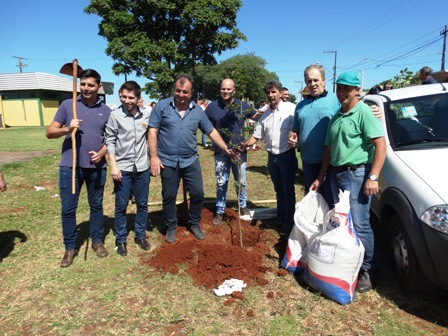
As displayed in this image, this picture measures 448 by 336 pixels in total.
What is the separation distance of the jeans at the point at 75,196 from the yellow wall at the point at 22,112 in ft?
119

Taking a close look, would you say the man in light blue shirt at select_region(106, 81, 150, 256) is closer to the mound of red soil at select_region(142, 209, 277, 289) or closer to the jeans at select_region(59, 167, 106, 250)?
the jeans at select_region(59, 167, 106, 250)

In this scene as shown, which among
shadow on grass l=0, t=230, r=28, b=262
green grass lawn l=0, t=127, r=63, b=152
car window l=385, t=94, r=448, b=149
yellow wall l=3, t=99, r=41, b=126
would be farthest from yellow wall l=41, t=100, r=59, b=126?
car window l=385, t=94, r=448, b=149

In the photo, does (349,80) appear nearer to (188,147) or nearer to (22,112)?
(188,147)

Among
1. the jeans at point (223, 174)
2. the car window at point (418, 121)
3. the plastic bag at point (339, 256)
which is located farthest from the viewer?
the jeans at point (223, 174)

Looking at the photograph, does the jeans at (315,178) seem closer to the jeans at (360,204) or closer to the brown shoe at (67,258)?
the jeans at (360,204)

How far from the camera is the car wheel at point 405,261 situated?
2.74 metres

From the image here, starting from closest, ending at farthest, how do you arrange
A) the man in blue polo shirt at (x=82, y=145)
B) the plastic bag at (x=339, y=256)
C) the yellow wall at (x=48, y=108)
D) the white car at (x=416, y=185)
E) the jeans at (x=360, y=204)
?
the white car at (x=416, y=185)
the plastic bag at (x=339, y=256)
the jeans at (x=360, y=204)
the man in blue polo shirt at (x=82, y=145)
the yellow wall at (x=48, y=108)

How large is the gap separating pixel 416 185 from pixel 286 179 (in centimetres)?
165

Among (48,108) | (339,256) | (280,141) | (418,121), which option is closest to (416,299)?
(339,256)

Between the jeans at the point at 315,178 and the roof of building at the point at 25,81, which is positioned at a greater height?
the roof of building at the point at 25,81

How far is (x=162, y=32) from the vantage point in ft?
52.0

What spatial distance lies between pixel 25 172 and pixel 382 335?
8831mm

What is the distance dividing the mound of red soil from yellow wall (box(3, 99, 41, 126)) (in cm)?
3650

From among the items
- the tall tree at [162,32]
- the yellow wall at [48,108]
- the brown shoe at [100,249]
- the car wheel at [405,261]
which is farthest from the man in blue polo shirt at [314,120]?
the yellow wall at [48,108]
